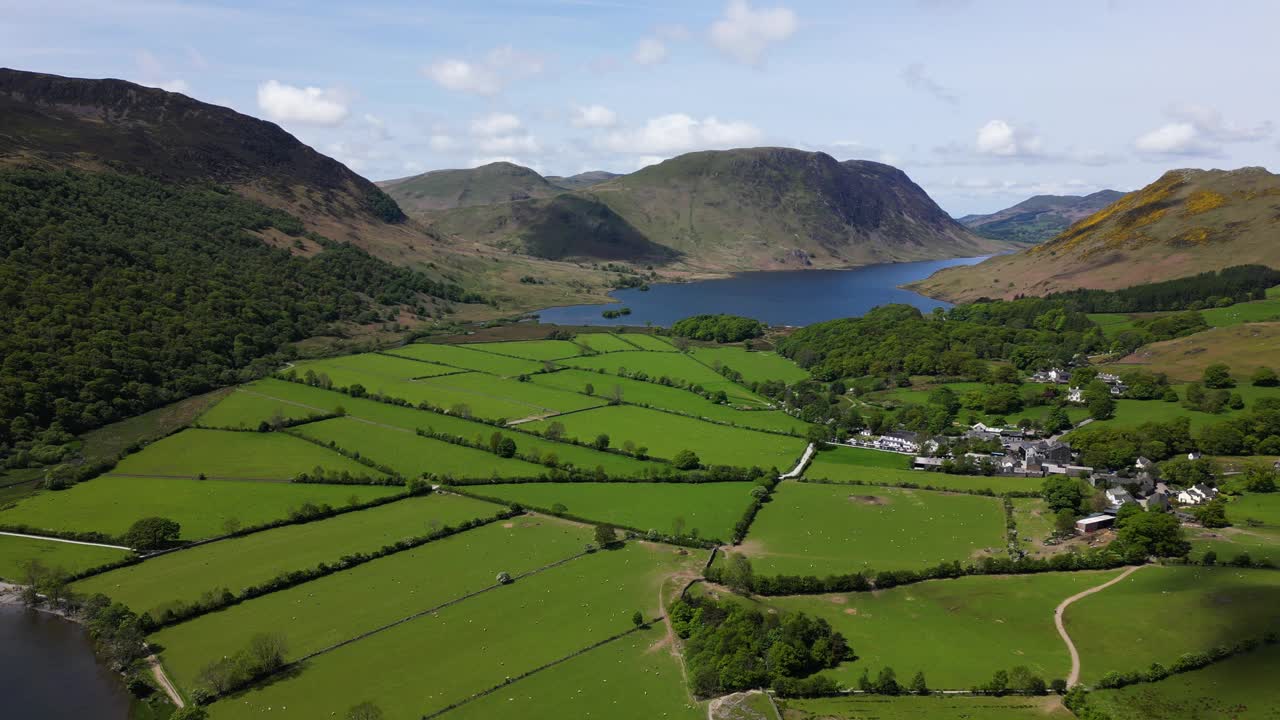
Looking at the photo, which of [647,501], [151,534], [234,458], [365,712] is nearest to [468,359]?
[234,458]

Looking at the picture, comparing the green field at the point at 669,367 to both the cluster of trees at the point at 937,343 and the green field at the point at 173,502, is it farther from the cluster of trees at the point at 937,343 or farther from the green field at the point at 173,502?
the green field at the point at 173,502

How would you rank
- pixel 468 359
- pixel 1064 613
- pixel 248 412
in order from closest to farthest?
1. pixel 1064 613
2. pixel 248 412
3. pixel 468 359

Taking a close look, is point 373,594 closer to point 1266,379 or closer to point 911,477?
point 911,477

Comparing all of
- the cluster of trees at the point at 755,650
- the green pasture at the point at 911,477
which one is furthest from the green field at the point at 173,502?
the green pasture at the point at 911,477

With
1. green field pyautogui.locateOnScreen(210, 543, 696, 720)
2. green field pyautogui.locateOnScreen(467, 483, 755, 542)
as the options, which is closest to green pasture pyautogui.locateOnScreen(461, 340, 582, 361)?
green field pyautogui.locateOnScreen(467, 483, 755, 542)

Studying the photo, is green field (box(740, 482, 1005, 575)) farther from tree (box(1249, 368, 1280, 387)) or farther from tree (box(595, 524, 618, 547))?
tree (box(1249, 368, 1280, 387))

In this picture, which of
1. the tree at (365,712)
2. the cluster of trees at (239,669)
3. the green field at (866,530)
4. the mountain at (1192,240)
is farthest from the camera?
the mountain at (1192,240)

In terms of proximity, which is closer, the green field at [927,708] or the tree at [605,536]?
the green field at [927,708]
